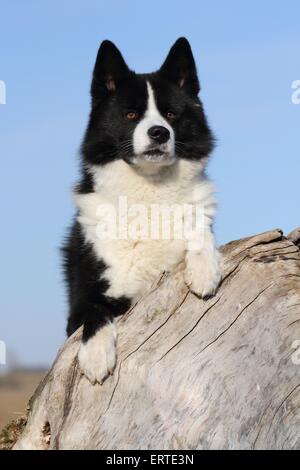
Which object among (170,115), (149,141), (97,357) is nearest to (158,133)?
(149,141)

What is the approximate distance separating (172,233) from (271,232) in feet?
2.60

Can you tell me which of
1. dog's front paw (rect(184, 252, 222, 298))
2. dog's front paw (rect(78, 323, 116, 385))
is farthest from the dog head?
dog's front paw (rect(78, 323, 116, 385))

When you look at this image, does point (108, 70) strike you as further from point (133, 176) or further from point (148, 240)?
point (148, 240)

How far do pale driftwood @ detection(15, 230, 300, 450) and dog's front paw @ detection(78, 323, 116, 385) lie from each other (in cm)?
7

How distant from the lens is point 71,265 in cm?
624

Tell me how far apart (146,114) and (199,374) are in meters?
2.19

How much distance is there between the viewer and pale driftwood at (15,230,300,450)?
477 centimetres

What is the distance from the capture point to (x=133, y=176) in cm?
587

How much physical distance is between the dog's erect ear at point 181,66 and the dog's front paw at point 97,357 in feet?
8.06

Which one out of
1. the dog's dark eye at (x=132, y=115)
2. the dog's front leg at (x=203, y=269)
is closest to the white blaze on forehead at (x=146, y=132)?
the dog's dark eye at (x=132, y=115)

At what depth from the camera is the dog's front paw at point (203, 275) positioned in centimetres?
516

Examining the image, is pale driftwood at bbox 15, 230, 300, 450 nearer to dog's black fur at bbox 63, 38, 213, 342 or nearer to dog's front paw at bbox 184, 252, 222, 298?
dog's front paw at bbox 184, 252, 222, 298
